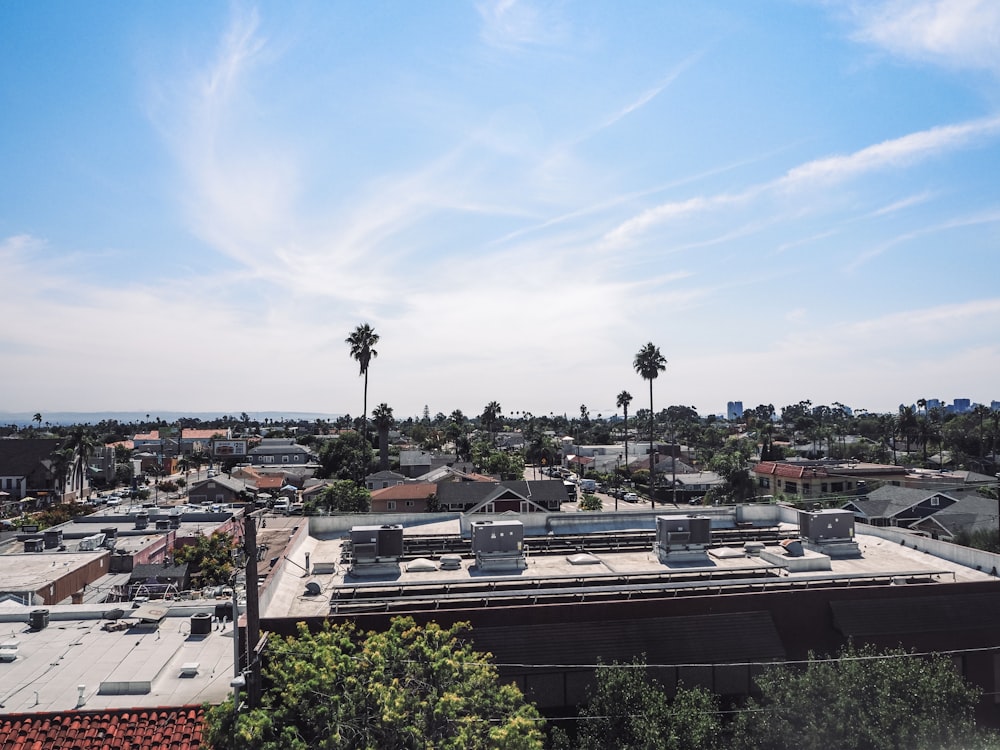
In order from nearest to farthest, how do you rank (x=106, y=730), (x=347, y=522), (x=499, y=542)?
(x=106, y=730) < (x=499, y=542) < (x=347, y=522)

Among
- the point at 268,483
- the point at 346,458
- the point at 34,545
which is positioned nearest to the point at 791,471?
the point at 346,458

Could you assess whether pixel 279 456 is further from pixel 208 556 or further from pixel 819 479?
pixel 819 479

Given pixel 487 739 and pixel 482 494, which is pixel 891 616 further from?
pixel 482 494

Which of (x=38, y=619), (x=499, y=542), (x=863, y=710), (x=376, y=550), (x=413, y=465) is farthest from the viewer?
(x=413, y=465)

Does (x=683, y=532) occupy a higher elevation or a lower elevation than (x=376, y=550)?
higher

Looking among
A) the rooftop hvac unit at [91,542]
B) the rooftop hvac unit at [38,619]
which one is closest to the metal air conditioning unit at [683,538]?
the rooftop hvac unit at [38,619]

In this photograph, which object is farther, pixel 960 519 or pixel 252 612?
pixel 960 519

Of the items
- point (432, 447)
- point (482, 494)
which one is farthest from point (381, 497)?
point (432, 447)
